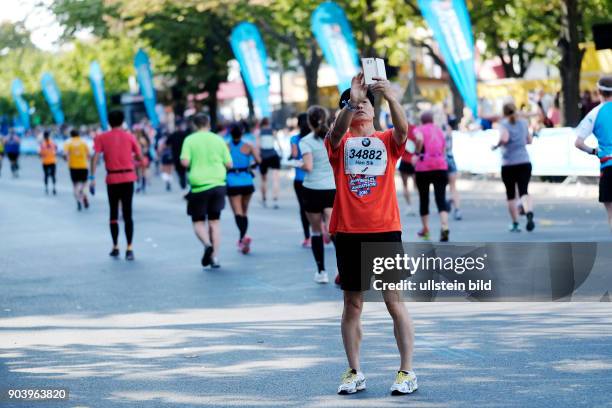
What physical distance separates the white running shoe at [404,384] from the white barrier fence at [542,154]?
1615cm

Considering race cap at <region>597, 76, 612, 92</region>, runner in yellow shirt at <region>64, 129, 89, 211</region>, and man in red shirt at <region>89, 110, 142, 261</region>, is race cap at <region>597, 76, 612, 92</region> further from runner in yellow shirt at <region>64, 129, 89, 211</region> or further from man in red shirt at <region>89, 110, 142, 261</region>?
runner in yellow shirt at <region>64, 129, 89, 211</region>

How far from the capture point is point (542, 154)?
24766 mm

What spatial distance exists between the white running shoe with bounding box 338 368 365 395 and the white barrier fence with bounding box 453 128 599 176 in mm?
16144

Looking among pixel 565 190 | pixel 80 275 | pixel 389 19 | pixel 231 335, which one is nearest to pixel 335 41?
pixel 389 19

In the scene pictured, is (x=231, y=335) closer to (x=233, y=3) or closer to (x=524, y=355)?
(x=524, y=355)

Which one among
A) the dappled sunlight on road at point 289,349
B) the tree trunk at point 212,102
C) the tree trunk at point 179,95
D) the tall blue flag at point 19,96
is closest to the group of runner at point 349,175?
the dappled sunlight on road at point 289,349

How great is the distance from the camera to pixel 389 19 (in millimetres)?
35281

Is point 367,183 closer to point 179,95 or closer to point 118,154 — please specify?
point 118,154

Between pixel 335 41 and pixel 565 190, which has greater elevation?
pixel 335 41

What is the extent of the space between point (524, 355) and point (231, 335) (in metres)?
2.41

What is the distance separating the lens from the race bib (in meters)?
7.00

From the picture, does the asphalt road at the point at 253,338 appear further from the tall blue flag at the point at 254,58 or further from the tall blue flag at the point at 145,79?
the tall blue flag at the point at 145,79

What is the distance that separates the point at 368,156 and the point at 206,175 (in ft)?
24.9

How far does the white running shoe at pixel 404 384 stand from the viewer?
6957mm
